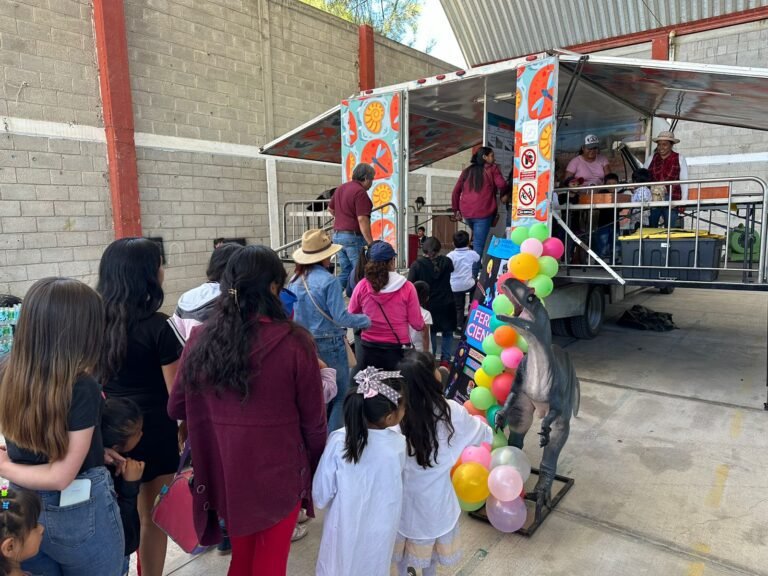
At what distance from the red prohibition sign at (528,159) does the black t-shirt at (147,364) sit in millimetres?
4056

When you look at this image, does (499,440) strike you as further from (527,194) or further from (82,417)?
(527,194)

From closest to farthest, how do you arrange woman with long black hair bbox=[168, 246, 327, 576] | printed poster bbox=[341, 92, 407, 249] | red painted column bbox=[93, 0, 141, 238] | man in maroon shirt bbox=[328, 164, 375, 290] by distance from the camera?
woman with long black hair bbox=[168, 246, 327, 576] < man in maroon shirt bbox=[328, 164, 375, 290] < printed poster bbox=[341, 92, 407, 249] < red painted column bbox=[93, 0, 141, 238]

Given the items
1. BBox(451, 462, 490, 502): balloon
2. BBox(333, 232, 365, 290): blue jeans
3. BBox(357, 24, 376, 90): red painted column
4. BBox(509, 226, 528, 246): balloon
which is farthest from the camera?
BBox(357, 24, 376, 90): red painted column

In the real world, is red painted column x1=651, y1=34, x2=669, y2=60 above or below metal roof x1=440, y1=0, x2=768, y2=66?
below

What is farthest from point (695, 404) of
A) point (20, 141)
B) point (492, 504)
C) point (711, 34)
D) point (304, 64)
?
point (711, 34)

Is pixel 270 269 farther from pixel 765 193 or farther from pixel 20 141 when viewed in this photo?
pixel 20 141

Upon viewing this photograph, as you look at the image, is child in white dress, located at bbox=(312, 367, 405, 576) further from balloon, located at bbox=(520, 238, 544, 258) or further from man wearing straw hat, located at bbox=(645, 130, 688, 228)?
man wearing straw hat, located at bbox=(645, 130, 688, 228)

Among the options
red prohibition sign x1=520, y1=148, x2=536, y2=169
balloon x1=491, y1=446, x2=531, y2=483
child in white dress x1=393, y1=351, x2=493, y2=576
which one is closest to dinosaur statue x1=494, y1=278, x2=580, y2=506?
balloon x1=491, y1=446, x2=531, y2=483

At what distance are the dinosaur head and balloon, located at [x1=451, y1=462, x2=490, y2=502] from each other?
739 mm

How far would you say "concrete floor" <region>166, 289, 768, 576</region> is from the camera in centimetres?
254

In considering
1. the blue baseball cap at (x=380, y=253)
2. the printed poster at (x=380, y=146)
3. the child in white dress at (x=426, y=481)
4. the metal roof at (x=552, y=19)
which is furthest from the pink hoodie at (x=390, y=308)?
the metal roof at (x=552, y=19)

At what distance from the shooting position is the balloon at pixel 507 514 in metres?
2.58

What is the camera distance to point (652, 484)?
3262 mm

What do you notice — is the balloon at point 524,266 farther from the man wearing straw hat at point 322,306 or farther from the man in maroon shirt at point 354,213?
the man in maroon shirt at point 354,213
